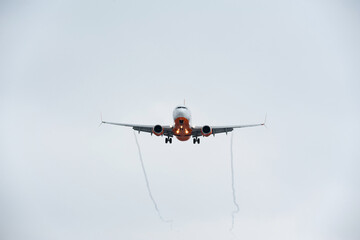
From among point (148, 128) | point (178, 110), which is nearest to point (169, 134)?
point (148, 128)

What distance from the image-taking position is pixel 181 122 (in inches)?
1927

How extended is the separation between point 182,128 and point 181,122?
1228 mm

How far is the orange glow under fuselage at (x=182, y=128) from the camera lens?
4890 cm

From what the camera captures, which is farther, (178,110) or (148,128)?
(148,128)

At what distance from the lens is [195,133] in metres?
55.1

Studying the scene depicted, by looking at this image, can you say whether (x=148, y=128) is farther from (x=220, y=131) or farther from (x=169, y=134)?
(x=220, y=131)

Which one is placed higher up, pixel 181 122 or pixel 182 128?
pixel 181 122

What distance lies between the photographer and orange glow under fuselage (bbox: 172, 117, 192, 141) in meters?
48.9

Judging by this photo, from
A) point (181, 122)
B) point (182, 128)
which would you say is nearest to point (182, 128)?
point (182, 128)

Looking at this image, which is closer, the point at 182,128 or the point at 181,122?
the point at 181,122

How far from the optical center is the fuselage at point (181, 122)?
48812mm

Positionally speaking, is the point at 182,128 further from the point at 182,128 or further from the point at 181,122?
the point at 181,122

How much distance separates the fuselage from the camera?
1922 inches

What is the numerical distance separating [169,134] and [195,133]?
4.00 meters
